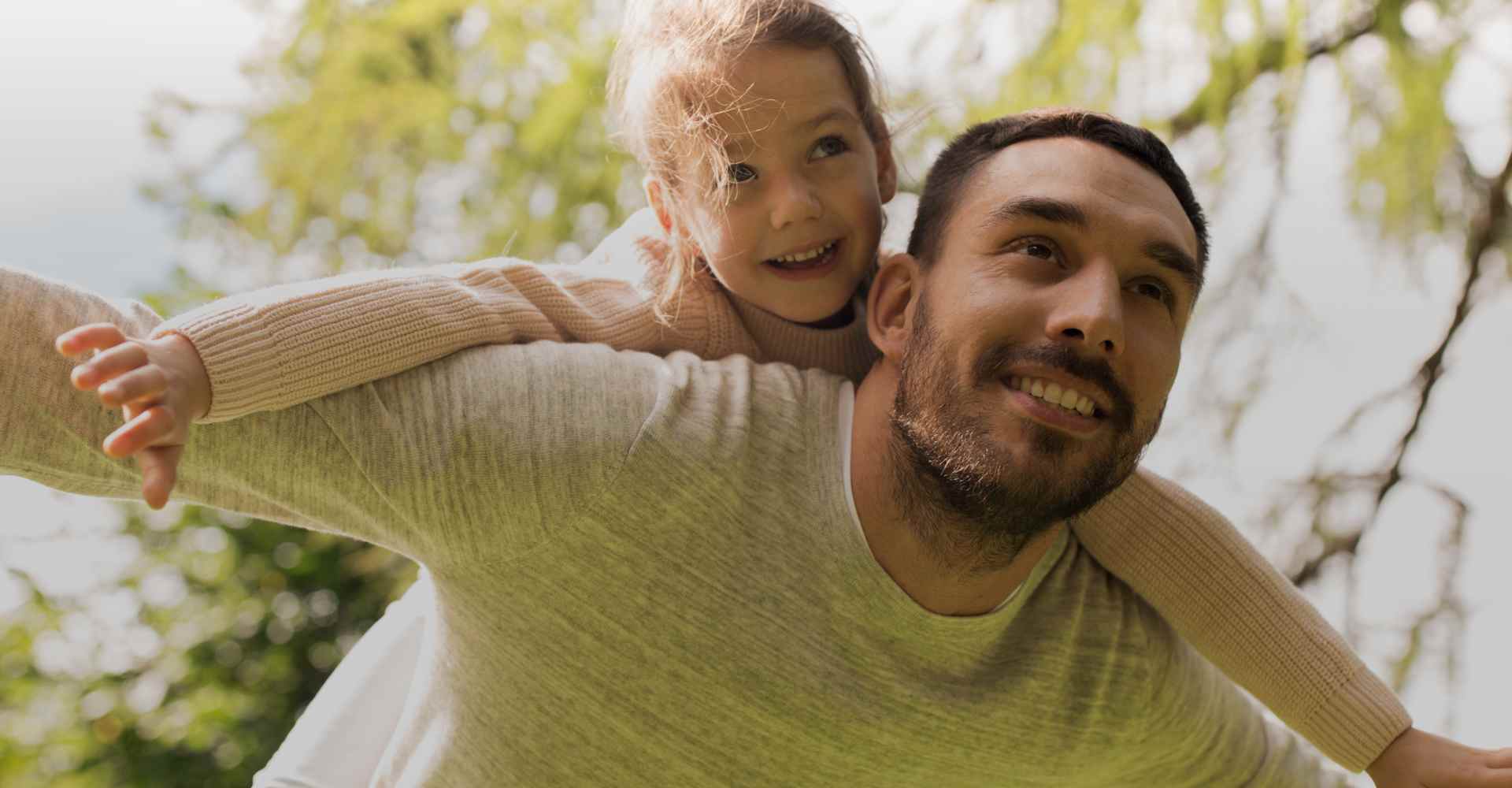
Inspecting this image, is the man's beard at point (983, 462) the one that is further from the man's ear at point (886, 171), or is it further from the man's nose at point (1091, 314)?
the man's ear at point (886, 171)

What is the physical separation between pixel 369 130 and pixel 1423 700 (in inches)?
111

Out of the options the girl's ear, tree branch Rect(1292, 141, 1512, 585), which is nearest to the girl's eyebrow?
the girl's ear

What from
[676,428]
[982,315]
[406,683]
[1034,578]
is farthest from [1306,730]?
[406,683]

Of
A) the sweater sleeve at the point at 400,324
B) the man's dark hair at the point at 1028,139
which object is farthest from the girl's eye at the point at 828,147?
the sweater sleeve at the point at 400,324

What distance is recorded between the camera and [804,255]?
4.72 ft

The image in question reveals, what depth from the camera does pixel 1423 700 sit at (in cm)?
262

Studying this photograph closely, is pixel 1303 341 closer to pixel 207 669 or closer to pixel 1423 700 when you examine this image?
pixel 1423 700

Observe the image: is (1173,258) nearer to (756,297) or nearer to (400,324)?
(756,297)

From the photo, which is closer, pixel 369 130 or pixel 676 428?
pixel 676 428

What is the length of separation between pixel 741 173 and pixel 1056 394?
43cm

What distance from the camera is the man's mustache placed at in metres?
1.23

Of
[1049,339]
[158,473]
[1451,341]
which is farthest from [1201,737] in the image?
[1451,341]

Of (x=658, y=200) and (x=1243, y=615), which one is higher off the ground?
(x=1243, y=615)

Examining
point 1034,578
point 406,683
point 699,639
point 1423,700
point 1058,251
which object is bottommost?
point 406,683
